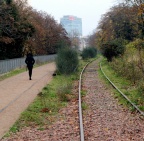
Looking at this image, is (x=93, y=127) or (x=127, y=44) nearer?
(x=93, y=127)

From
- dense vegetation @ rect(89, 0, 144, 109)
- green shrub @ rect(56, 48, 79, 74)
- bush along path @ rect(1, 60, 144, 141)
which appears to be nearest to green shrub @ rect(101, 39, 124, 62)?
dense vegetation @ rect(89, 0, 144, 109)

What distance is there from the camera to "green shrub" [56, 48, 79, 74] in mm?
27391

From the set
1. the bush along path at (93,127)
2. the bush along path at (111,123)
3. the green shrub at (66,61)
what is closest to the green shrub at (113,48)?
the green shrub at (66,61)

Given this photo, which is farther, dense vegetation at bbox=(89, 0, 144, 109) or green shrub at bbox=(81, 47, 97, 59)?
green shrub at bbox=(81, 47, 97, 59)

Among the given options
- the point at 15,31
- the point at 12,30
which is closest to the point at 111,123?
the point at 12,30

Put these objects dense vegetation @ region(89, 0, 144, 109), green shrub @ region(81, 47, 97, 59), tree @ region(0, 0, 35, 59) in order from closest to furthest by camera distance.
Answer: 1. dense vegetation @ region(89, 0, 144, 109)
2. tree @ region(0, 0, 35, 59)
3. green shrub @ region(81, 47, 97, 59)

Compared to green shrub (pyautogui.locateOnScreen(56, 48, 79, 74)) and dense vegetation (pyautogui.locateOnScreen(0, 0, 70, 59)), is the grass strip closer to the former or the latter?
green shrub (pyautogui.locateOnScreen(56, 48, 79, 74))

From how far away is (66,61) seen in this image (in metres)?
27.4

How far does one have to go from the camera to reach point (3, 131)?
822 cm

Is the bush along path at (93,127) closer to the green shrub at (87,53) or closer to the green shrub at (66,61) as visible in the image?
the green shrub at (66,61)

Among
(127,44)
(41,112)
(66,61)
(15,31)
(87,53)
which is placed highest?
(15,31)

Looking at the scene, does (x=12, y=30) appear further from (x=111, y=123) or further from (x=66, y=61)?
(x=111, y=123)

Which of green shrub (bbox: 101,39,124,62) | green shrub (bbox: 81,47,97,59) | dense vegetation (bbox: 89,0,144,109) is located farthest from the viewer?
green shrub (bbox: 81,47,97,59)

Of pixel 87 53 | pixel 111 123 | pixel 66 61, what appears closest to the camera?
pixel 111 123
